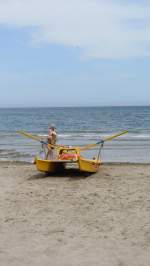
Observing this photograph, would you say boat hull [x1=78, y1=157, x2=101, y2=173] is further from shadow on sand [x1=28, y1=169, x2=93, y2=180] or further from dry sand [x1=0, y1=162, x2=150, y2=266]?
dry sand [x1=0, y1=162, x2=150, y2=266]

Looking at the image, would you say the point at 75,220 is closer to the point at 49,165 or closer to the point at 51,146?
the point at 49,165

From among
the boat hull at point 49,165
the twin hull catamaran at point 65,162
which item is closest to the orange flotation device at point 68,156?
the twin hull catamaran at point 65,162

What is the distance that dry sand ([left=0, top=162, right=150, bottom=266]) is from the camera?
7016 mm

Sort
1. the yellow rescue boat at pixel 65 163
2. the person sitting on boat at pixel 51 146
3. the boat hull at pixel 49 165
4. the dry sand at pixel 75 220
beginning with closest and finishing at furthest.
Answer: the dry sand at pixel 75 220 < the yellow rescue boat at pixel 65 163 < the boat hull at pixel 49 165 < the person sitting on boat at pixel 51 146

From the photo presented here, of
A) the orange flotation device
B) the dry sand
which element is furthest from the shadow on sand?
the orange flotation device

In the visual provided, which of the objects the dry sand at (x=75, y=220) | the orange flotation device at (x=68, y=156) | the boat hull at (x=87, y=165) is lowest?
the dry sand at (x=75, y=220)

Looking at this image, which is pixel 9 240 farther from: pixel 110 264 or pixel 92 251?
pixel 110 264

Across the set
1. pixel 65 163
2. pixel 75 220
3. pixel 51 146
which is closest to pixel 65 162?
pixel 65 163

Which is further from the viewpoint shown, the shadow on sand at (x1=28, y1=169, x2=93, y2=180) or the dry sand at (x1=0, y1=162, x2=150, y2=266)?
the shadow on sand at (x1=28, y1=169, x2=93, y2=180)

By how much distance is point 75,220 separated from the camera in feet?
29.6

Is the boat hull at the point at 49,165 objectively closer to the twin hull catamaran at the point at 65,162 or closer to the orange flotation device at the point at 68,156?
the twin hull catamaran at the point at 65,162

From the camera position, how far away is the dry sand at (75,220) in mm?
7016

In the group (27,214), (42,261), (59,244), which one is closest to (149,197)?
(27,214)

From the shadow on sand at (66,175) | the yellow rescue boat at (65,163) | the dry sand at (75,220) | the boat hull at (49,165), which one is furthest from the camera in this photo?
the shadow on sand at (66,175)
